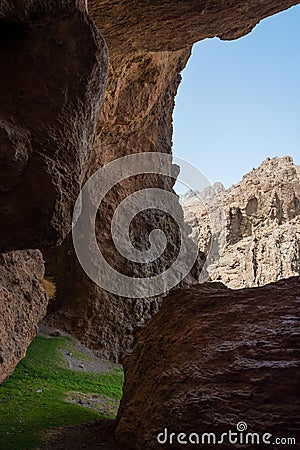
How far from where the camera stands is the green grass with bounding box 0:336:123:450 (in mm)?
9680

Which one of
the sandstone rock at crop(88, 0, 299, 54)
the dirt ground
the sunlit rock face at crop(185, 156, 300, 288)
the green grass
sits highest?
the sunlit rock face at crop(185, 156, 300, 288)

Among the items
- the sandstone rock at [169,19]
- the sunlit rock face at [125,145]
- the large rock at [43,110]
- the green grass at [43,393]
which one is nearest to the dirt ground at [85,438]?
the green grass at [43,393]

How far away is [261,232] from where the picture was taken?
64562 millimetres

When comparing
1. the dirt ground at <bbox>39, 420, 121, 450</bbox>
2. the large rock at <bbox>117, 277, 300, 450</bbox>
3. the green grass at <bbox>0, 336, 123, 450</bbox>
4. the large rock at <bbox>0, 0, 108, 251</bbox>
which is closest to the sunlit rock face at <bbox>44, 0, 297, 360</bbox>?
the green grass at <bbox>0, 336, 123, 450</bbox>

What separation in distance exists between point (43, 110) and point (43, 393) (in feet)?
37.4

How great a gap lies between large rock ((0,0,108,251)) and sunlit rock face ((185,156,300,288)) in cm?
5693

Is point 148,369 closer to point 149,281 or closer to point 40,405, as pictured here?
point 40,405

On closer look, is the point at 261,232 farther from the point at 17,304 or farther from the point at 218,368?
the point at 218,368

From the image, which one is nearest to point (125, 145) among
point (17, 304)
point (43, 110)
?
point (17, 304)

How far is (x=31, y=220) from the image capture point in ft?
20.6

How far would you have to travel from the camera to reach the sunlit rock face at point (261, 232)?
2398 inches

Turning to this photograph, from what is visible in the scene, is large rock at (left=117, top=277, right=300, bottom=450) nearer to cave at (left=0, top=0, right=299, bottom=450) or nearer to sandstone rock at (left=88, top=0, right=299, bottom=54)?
cave at (left=0, top=0, right=299, bottom=450)

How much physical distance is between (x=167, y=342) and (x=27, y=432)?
13.4 feet

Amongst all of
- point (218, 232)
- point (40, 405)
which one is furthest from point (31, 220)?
point (218, 232)
